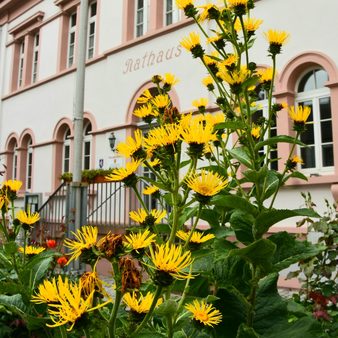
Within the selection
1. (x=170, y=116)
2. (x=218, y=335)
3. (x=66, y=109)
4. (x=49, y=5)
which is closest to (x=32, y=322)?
(x=218, y=335)

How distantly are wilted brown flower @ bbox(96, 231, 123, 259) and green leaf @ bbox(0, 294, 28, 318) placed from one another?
0.73 m

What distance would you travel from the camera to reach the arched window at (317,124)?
23.4 feet

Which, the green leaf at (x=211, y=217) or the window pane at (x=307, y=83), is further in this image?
the window pane at (x=307, y=83)

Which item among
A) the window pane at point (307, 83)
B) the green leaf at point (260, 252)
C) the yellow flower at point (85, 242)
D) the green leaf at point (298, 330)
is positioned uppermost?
the window pane at point (307, 83)

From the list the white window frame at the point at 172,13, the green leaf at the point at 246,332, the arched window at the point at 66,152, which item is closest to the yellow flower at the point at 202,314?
the green leaf at the point at 246,332

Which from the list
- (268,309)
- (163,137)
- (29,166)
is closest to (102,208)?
(29,166)

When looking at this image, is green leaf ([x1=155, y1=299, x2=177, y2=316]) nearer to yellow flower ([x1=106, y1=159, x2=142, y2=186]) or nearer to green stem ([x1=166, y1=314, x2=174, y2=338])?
green stem ([x1=166, y1=314, x2=174, y2=338])

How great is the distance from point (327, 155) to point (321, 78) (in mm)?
1299

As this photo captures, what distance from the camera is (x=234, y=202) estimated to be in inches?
50.5

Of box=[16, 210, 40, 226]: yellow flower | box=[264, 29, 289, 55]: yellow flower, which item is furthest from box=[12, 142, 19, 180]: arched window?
box=[264, 29, 289, 55]: yellow flower

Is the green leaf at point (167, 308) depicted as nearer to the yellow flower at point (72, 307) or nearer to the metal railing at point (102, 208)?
the yellow flower at point (72, 307)

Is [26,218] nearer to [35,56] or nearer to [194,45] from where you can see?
[194,45]

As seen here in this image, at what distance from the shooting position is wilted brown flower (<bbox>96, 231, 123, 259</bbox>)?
0.85 metres

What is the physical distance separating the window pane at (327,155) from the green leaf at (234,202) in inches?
243
